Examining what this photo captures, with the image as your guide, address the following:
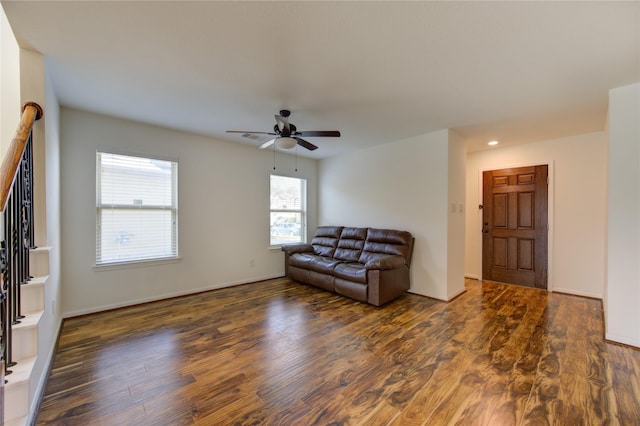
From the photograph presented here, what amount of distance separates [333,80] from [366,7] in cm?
87

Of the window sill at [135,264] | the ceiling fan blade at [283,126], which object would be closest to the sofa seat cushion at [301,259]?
the window sill at [135,264]

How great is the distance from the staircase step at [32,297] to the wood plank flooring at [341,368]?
64cm

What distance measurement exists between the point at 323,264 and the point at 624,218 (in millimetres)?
3429

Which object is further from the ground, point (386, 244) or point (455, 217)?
point (455, 217)

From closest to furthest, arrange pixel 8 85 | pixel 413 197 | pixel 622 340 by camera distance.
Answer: pixel 8 85, pixel 622 340, pixel 413 197

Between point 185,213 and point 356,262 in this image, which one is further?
point 356,262

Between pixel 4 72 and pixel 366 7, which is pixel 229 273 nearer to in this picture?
pixel 4 72

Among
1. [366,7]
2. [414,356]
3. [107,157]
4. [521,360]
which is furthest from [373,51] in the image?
[107,157]

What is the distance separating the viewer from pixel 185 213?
403 cm

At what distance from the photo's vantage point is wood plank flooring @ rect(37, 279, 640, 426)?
169 cm

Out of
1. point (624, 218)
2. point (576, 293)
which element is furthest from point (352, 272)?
point (576, 293)

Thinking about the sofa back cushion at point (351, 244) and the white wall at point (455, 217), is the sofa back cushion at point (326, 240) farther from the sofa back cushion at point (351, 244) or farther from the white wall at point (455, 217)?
the white wall at point (455, 217)

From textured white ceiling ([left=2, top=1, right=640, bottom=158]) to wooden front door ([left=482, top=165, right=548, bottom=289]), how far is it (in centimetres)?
135

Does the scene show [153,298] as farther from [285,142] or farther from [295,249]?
[285,142]
